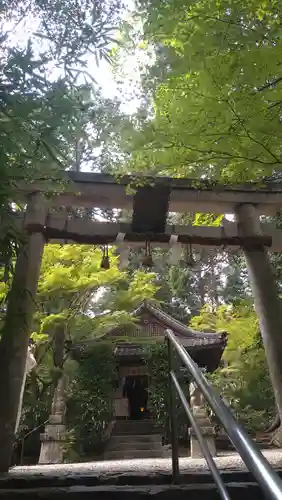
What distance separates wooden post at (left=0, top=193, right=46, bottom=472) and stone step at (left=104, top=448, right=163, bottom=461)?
8674 millimetres

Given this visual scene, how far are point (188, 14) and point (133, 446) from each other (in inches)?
473

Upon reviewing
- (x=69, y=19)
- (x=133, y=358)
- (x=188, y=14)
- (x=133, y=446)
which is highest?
(x=69, y=19)

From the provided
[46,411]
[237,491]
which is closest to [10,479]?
[237,491]

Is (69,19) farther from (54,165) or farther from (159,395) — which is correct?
(159,395)

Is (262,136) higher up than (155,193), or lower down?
lower down

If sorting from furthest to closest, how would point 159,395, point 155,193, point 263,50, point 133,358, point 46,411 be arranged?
point 133,358, point 159,395, point 46,411, point 155,193, point 263,50

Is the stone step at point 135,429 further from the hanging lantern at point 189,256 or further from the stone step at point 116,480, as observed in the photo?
the stone step at point 116,480

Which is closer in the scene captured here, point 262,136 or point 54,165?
point 262,136

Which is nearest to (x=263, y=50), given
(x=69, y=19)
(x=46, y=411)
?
(x=69, y=19)

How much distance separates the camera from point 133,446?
12266mm

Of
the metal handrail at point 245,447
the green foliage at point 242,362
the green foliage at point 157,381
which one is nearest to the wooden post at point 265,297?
the metal handrail at point 245,447

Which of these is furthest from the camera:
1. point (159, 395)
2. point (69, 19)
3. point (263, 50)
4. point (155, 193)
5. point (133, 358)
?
point (133, 358)

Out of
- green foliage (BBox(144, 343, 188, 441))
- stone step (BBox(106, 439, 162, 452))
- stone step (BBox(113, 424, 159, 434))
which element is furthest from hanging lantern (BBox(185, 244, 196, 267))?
stone step (BBox(113, 424, 159, 434))

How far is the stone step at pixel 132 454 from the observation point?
11641 millimetres
